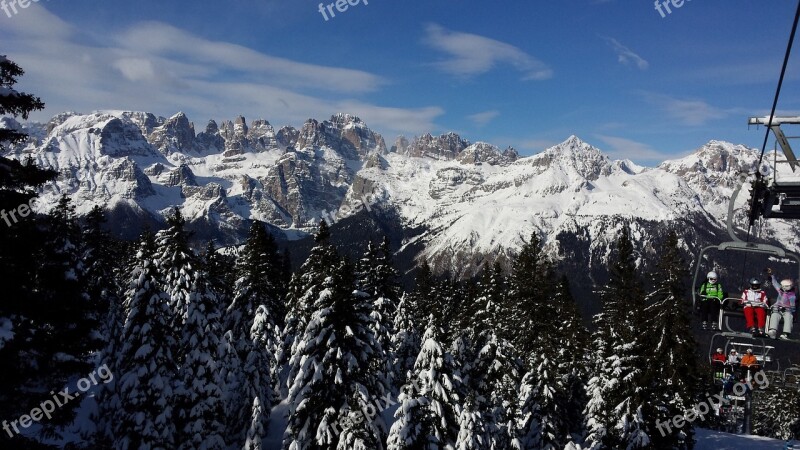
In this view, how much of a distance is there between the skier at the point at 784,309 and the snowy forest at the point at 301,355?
13036 millimetres

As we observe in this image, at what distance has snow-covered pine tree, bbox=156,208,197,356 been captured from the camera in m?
29.4

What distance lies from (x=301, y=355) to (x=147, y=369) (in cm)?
779

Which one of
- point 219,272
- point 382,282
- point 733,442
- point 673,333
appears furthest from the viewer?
point 219,272

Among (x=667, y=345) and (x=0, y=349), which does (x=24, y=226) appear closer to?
(x=0, y=349)

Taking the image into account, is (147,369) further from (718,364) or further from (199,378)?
(718,364)

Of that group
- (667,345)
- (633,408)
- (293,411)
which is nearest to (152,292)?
(293,411)

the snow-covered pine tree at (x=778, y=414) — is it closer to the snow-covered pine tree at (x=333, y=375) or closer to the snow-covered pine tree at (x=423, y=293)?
the snow-covered pine tree at (x=423, y=293)

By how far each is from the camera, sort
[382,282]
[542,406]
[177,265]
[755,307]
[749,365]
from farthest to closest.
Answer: [382,282], [542,406], [177,265], [749,365], [755,307]

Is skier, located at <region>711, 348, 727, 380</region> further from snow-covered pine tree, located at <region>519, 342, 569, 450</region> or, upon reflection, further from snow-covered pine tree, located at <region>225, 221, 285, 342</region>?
snow-covered pine tree, located at <region>225, 221, 285, 342</region>

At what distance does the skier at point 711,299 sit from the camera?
19234 mm

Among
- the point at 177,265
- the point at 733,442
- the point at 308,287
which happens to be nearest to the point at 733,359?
the point at 308,287

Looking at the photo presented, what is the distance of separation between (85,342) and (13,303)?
80.1 inches

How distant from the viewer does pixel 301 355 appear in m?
24.3

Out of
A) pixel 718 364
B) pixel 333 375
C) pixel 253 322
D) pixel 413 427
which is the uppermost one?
pixel 718 364
